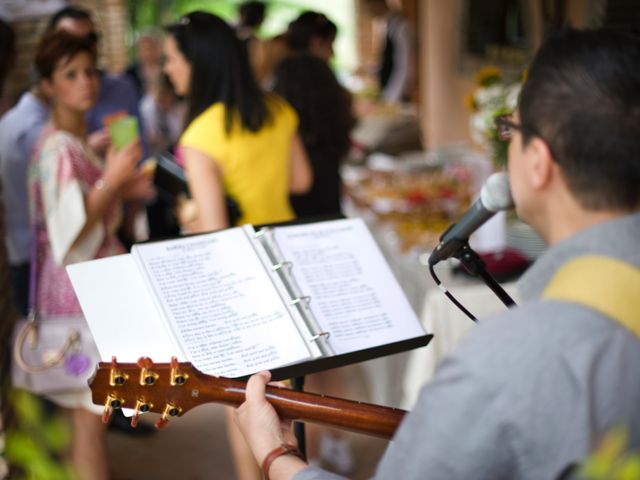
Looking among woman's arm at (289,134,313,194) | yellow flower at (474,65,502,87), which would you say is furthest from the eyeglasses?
yellow flower at (474,65,502,87)

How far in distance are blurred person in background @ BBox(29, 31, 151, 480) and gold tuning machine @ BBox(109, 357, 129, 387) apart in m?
1.45

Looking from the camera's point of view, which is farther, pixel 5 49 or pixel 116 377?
pixel 5 49

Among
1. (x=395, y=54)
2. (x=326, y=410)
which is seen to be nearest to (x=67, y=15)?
(x=326, y=410)

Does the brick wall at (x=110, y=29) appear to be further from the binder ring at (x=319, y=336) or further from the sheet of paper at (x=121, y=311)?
the binder ring at (x=319, y=336)

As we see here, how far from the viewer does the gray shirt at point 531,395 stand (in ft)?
3.25

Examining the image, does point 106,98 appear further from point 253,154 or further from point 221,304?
point 221,304

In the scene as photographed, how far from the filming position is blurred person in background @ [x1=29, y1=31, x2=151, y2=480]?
2.82 meters

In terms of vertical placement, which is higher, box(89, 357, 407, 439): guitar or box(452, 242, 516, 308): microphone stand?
box(452, 242, 516, 308): microphone stand

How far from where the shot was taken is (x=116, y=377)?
1434 millimetres

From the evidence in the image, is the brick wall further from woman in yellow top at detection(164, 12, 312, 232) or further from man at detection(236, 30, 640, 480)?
man at detection(236, 30, 640, 480)

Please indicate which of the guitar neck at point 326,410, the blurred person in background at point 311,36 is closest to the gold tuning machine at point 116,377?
the guitar neck at point 326,410

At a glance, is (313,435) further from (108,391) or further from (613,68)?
(613,68)

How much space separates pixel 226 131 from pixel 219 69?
235 mm

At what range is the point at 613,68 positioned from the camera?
1109mm
